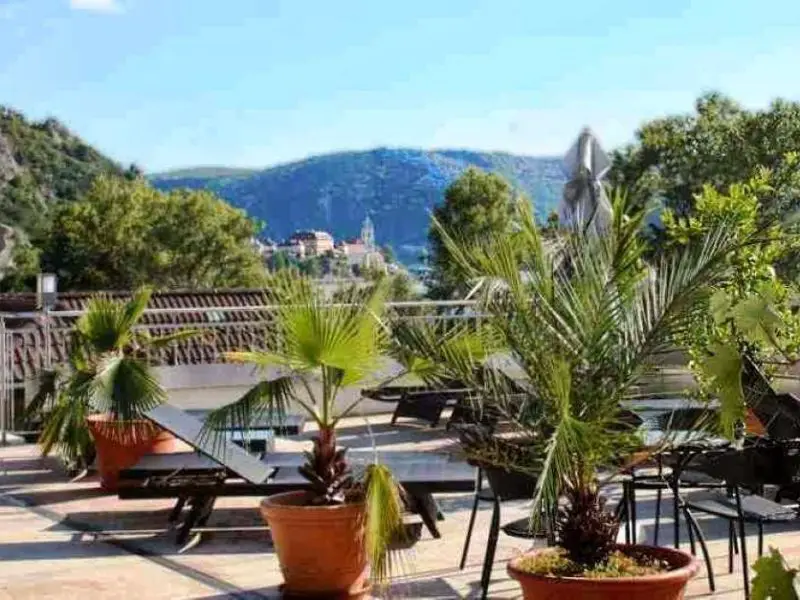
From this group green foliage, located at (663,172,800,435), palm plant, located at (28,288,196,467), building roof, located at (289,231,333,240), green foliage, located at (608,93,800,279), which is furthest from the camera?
building roof, located at (289,231,333,240)

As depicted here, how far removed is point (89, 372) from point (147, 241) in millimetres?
42565

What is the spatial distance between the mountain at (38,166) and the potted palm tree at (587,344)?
64.4 metres

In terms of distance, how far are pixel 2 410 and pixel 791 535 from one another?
760 centimetres

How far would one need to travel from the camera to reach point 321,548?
582 centimetres

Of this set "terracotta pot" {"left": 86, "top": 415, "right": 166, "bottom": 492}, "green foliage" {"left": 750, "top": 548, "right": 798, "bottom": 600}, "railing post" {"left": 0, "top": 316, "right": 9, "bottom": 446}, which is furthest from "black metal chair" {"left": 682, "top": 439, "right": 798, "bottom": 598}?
"railing post" {"left": 0, "top": 316, "right": 9, "bottom": 446}

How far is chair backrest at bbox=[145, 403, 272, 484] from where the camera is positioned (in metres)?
7.04

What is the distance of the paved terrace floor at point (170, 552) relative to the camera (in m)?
6.23

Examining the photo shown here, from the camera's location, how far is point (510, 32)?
12.2 meters

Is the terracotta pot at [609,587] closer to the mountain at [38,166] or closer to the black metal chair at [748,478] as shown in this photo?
the black metal chair at [748,478]

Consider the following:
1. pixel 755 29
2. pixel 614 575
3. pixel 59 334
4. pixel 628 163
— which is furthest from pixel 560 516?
pixel 628 163

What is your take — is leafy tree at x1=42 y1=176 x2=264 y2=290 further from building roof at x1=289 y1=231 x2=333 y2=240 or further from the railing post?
building roof at x1=289 y1=231 x2=333 y2=240

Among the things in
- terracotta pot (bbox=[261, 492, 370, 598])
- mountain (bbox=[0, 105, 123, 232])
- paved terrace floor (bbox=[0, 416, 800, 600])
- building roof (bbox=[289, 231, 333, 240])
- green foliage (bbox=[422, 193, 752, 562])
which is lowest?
paved terrace floor (bbox=[0, 416, 800, 600])

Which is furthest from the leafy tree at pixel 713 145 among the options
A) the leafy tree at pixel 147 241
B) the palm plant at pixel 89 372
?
the leafy tree at pixel 147 241

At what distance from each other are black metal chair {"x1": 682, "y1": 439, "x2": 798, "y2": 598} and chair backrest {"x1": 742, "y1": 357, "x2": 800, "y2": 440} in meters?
0.19
